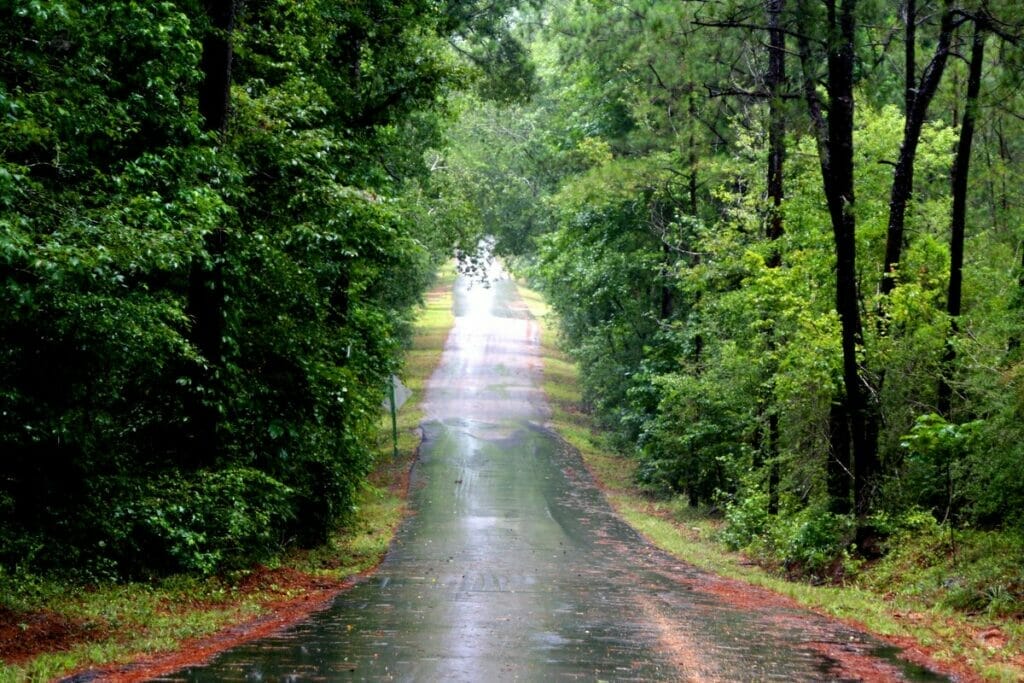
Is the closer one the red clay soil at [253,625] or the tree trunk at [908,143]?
the red clay soil at [253,625]

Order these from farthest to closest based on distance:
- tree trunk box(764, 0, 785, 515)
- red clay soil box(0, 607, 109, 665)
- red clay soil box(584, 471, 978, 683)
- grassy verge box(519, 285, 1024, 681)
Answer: tree trunk box(764, 0, 785, 515) → grassy verge box(519, 285, 1024, 681) → red clay soil box(584, 471, 978, 683) → red clay soil box(0, 607, 109, 665)

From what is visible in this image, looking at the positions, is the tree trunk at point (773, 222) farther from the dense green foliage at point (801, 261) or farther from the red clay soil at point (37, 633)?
the red clay soil at point (37, 633)

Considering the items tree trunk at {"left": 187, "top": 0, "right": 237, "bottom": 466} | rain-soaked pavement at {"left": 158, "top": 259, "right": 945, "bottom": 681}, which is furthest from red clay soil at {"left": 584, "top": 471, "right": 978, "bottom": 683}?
tree trunk at {"left": 187, "top": 0, "right": 237, "bottom": 466}

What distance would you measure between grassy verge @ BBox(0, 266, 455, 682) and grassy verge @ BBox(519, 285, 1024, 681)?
635cm

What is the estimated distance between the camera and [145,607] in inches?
434

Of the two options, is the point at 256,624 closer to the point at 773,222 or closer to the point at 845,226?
the point at 845,226

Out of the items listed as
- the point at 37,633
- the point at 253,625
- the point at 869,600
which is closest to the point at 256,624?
the point at 253,625

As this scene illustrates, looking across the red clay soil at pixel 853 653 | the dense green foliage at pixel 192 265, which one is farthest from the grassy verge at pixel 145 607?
the red clay soil at pixel 853 653

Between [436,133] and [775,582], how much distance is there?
1595 centimetres

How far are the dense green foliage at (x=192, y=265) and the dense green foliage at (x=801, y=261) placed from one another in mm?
5390

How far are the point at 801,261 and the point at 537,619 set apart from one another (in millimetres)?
10440

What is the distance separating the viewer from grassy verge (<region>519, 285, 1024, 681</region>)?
10380 mm

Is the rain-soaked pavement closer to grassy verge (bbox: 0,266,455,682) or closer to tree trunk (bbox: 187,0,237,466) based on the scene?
grassy verge (bbox: 0,266,455,682)

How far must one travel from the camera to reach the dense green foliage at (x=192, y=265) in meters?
9.55
